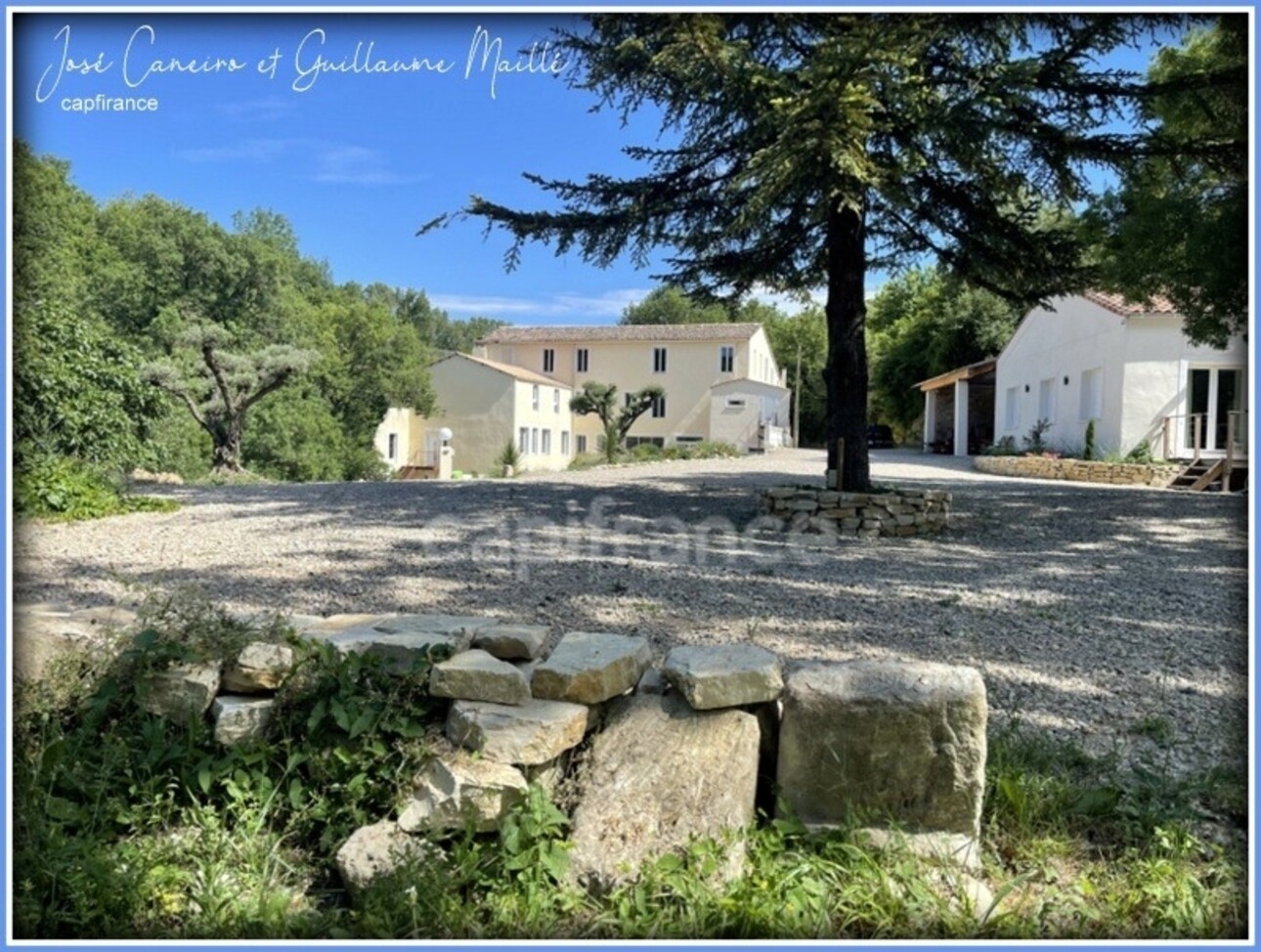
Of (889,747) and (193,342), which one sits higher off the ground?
(193,342)

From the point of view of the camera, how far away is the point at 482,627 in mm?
2596

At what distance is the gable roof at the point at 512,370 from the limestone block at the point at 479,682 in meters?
4.24

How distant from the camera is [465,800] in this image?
82.1 inches

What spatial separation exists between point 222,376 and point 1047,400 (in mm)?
17051

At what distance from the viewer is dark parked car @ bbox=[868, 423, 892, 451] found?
29.7 meters

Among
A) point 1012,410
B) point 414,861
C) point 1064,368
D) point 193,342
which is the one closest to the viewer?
point 414,861

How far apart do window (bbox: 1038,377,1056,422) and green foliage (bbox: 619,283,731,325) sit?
12352 millimetres

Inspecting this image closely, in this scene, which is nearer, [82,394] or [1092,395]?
[82,394]

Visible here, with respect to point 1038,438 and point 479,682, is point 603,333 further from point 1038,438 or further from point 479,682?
point 1038,438

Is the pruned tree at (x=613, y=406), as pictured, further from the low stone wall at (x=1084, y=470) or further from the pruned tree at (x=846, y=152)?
the low stone wall at (x=1084, y=470)

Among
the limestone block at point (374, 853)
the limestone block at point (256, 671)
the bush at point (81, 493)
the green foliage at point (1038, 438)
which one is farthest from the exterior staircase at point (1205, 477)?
the bush at point (81, 493)

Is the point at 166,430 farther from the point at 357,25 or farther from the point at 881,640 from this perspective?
the point at 881,640

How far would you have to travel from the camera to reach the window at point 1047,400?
57.2 feet

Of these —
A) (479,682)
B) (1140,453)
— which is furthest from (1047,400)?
(479,682)
